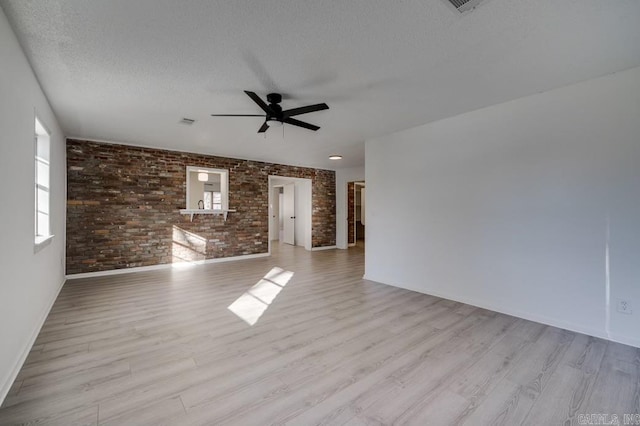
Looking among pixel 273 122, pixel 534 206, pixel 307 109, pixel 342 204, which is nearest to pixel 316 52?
pixel 307 109

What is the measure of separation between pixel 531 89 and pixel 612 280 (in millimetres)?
1961

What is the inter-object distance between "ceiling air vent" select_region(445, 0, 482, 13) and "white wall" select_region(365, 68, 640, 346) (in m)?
1.87

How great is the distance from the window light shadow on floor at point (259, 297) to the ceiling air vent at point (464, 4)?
3083mm

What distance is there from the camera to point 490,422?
1.58m

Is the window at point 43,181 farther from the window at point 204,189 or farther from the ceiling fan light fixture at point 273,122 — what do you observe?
the window at point 204,189

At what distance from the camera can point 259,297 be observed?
3.78m

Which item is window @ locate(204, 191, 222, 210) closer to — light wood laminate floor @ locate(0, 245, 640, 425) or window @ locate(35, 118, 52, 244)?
light wood laminate floor @ locate(0, 245, 640, 425)

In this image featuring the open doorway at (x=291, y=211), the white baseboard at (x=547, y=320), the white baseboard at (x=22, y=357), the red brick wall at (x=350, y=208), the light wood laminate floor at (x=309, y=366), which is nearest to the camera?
the light wood laminate floor at (x=309, y=366)

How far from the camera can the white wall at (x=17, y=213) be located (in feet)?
5.89

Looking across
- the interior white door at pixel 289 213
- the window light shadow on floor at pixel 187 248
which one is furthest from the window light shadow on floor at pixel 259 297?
the interior white door at pixel 289 213

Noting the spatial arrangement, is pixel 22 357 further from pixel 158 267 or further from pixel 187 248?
pixel 187 248

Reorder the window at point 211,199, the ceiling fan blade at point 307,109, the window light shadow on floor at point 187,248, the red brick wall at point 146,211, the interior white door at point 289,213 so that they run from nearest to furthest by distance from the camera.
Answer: the ceiling fan blade at point 307,109 → the red brick wall at point 146,211 → the window light shadow on floor at point 187,248 → the interior white door at point 289,213 → the window at point 211,199

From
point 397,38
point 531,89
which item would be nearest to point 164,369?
point 397,38

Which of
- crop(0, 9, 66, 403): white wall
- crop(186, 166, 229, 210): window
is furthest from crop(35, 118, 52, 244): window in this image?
crop(186, 166, 229, 210): window
